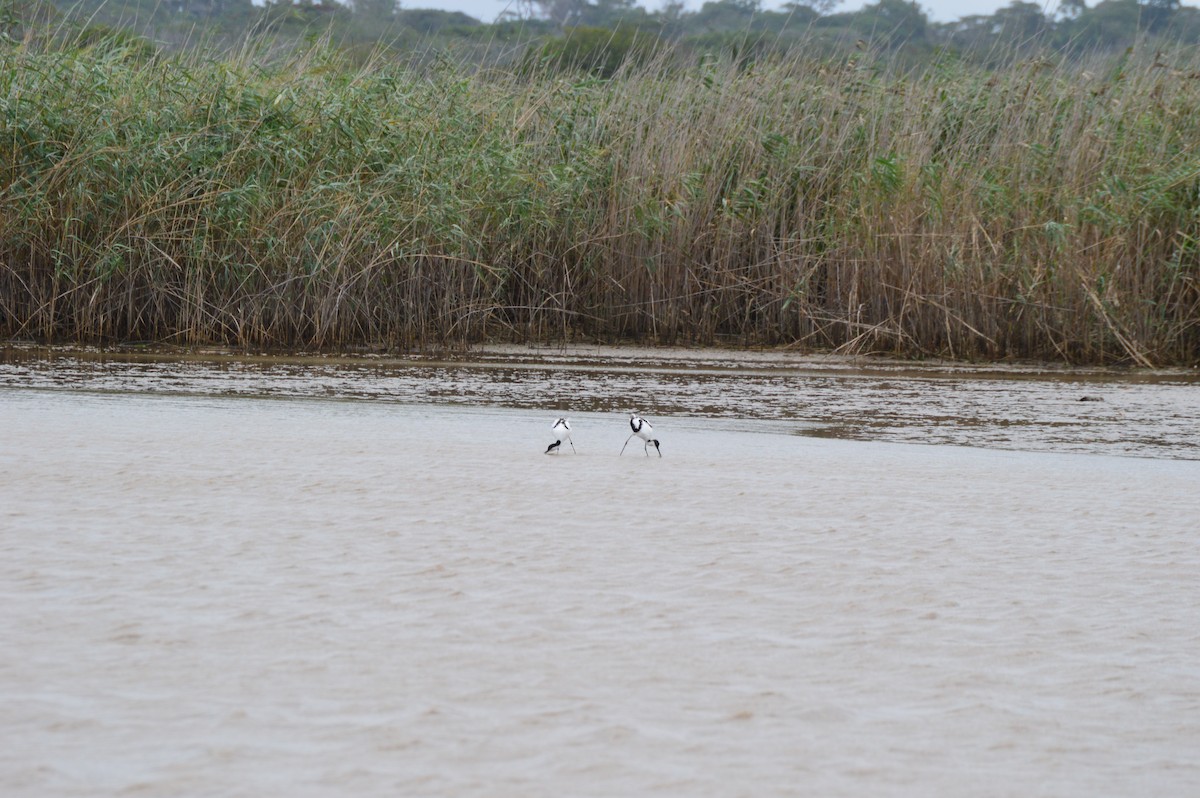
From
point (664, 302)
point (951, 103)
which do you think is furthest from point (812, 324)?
point (951, 103)

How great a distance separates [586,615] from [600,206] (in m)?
7.40

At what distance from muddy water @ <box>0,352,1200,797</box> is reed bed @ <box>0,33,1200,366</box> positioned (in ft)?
11.6

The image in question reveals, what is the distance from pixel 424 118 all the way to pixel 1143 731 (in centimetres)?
793

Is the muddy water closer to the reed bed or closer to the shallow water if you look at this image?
the shallow water

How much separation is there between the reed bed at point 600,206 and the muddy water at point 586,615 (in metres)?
3.53

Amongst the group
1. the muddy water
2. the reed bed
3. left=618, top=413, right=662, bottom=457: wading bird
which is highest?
the reed bed

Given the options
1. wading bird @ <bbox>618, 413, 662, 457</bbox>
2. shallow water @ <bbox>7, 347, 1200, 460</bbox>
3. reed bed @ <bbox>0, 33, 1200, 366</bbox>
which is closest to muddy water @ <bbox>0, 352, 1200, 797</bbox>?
wading bird @ <bbox>618, 413, 662, 457</bbox>

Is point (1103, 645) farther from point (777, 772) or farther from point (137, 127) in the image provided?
point (137, 127)

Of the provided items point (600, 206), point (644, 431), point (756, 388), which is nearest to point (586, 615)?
point (644, 431)

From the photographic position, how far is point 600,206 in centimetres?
988

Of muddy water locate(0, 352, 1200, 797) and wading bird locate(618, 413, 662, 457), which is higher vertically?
wading bird locate(618, 413, 662, 457)

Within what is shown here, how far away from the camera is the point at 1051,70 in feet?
33.4

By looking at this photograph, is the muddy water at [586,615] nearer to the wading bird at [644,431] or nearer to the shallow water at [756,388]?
the wading bird at [644,431]

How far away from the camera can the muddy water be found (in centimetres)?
193
